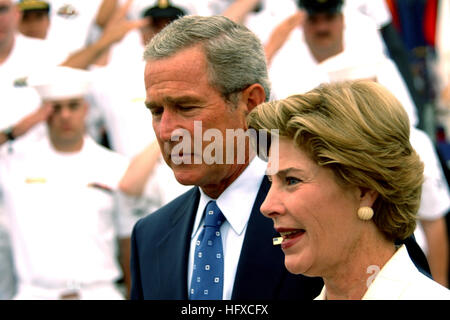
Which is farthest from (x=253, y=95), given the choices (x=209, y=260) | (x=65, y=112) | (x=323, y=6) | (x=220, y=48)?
(x=323, y=6)

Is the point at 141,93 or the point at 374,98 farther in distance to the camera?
the point at 141,93

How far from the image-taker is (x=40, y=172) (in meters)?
4.20

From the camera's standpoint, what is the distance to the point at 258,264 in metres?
2.48

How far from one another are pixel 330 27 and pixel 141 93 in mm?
1129

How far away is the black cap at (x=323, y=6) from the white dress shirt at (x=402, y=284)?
276 cm

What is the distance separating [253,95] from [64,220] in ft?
5.78

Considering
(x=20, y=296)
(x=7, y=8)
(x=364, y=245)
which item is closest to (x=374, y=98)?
(x=364, y=245)

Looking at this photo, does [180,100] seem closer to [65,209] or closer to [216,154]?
[216,154]

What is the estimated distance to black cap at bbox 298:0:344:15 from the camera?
183 inches

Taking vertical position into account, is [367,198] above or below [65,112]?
below

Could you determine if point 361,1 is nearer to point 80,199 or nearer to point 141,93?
point 141,93

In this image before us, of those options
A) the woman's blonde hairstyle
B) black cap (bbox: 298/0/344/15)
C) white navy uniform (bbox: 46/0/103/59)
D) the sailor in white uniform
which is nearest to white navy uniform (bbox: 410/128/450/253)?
black cap (bbox: 298/0/344/15)

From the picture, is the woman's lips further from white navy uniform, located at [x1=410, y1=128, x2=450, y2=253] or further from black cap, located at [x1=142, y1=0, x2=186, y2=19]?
black cap, located at [x1=142, y1=0, x2=186, y2=19]
